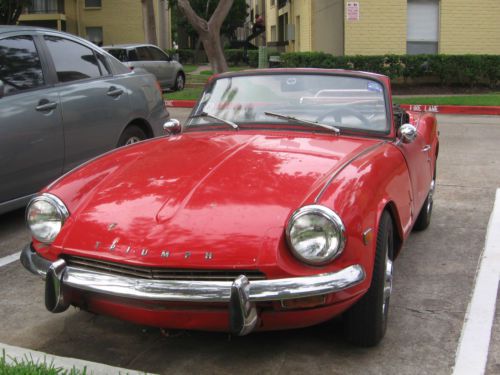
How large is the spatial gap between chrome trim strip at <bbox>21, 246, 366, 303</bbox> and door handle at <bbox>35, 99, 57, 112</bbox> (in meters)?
2.90

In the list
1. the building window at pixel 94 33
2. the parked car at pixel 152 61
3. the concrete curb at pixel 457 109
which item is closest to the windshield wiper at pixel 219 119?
the concrete curb at pixel 457 109

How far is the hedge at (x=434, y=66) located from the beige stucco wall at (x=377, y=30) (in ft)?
3.30

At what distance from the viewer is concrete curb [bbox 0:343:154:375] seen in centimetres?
286

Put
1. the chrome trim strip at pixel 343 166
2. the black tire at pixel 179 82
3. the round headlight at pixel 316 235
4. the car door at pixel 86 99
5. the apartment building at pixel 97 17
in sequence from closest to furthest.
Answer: the round headlight at pixel 316 235 → the chrome trim strip at pixel 343 166 → the car door at pixel 86 99 → the black tire at pixel 179 82 → the apartment building at pixel 97 17

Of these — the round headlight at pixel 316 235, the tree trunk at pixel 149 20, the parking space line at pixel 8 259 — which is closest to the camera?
the round headlight at pixel 316 235

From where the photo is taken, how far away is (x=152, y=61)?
1900 centimetres

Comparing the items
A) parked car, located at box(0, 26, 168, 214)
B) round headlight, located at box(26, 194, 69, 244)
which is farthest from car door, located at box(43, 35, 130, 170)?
round headlight, located at box(26, 194, 69, 244)

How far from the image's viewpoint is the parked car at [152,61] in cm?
1833

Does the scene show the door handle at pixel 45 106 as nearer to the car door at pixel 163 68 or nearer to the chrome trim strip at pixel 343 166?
the chrome trim strip at pixel 343 166

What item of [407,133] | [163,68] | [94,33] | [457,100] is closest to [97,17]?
[94,33]

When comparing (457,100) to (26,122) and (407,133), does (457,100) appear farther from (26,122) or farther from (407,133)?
(26,122)

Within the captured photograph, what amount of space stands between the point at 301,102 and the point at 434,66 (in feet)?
46.0

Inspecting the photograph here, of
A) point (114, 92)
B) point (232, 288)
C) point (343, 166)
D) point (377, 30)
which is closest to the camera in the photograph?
point (232, 288)

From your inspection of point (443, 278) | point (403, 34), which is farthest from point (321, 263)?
point (403, 34)
